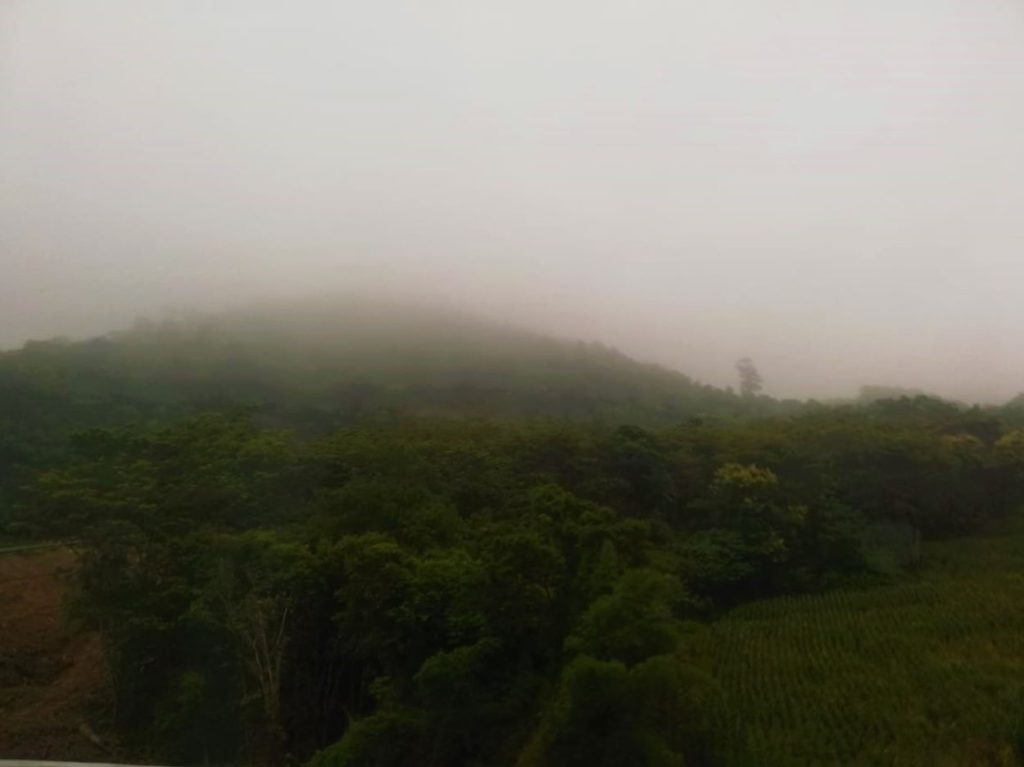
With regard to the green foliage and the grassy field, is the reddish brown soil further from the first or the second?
the grassy field

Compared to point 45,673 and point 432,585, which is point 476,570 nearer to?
point 432,585

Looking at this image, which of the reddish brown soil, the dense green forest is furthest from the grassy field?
the reddish brown soil

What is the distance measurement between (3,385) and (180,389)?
4.69 meters

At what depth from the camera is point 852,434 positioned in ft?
81.9

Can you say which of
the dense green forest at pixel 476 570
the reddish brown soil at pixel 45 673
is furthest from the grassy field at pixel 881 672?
the reddish brown soil at pixel 45 673

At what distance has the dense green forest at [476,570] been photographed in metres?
10.2

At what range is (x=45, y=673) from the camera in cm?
1427

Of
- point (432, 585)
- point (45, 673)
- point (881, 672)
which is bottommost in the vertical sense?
point (45, 673)

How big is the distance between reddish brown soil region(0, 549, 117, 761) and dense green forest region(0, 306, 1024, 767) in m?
0.59

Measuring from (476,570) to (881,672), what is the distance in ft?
20.0

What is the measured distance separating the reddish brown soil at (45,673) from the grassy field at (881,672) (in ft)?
29.7

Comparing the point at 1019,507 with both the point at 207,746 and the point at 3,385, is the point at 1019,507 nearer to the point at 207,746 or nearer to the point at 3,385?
the point at 207,746

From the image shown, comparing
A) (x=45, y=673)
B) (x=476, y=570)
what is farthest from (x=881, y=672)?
(x=45, y=673)

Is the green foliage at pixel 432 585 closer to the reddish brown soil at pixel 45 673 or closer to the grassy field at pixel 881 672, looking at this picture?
the grassy field at pixel 881 672
